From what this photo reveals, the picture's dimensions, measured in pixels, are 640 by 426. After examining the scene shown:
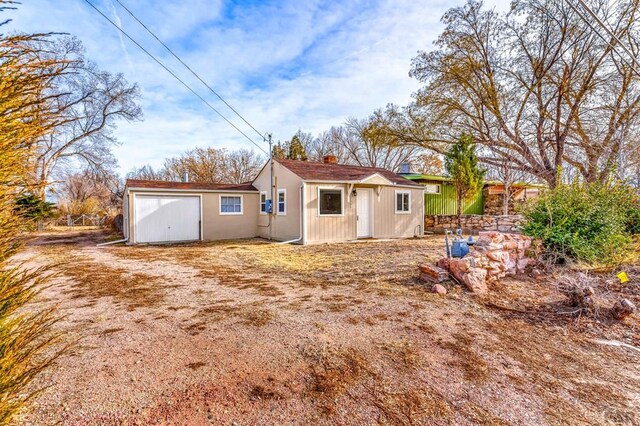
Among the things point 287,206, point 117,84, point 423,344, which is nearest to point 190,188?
point 287,206

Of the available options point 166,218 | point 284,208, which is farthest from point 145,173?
point 284,208

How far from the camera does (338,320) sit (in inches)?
149

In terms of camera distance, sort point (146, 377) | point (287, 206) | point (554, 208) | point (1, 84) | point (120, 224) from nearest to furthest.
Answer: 1. point (1, 84)
2. point (146, 377)
3. point (554, 208)
4. point (287, 206)
5. point (120, 224)

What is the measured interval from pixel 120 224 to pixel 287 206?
33.7 ft

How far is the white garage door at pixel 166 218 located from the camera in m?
11.9

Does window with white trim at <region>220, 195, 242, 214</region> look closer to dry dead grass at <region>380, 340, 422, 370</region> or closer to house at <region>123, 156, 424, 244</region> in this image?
house at <region>123, 156, 424, 244</region>

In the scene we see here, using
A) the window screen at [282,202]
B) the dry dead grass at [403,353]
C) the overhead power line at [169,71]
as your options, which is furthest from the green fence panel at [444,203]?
the dry dead grass at [403,353]

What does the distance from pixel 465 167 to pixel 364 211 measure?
6.27 m

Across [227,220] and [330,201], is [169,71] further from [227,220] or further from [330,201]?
[330,201]

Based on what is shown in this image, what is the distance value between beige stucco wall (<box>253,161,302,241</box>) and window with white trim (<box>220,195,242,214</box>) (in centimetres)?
114

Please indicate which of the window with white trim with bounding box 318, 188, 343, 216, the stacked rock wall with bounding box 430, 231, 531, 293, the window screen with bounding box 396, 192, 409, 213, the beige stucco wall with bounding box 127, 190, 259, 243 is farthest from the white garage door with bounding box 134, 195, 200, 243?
the stacked rock wall with bounding box 430, 231, 531, 293

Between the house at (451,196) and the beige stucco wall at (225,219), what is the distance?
30.2ft

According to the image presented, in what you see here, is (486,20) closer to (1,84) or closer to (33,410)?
(1,84)

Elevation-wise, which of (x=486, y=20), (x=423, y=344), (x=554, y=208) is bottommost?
(x=423, y=344)
